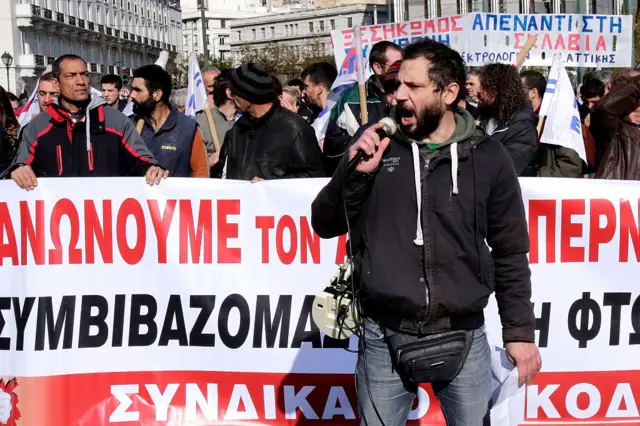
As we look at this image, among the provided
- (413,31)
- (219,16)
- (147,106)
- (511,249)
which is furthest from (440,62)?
(219,16)

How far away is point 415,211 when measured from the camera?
367 centimetres

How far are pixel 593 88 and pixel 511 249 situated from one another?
699 cm

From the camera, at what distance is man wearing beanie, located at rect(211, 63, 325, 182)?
19.7 feet

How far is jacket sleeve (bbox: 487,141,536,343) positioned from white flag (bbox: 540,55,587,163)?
3.09m

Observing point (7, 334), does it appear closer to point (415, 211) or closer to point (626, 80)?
point (415, 211)

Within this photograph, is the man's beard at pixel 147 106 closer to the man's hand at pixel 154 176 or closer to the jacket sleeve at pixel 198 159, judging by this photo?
the jacket sleeve at pixel 198 159

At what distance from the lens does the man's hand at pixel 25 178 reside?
220 inches

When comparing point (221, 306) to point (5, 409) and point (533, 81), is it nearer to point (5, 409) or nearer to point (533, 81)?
point (5, 409)

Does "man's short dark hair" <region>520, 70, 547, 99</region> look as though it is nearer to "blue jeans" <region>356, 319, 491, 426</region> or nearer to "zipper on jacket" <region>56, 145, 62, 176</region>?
"zipper on jacket" <region>56, 145, 62, 176</region>

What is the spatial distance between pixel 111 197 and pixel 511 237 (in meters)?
2.62

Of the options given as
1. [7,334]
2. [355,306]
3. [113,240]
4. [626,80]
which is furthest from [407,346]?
[626,80]

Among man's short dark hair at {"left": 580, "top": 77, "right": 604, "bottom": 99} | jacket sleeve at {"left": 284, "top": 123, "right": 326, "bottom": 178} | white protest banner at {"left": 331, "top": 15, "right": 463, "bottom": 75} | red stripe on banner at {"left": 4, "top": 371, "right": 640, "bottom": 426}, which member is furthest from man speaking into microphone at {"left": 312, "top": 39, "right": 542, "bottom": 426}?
man's short dark hair at {"left": 580, "top": 77, "right": 604, "bottom": 99}

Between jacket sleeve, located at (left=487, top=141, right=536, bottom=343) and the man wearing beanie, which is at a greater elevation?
the man wearing beanie

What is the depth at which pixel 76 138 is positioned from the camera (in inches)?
231
